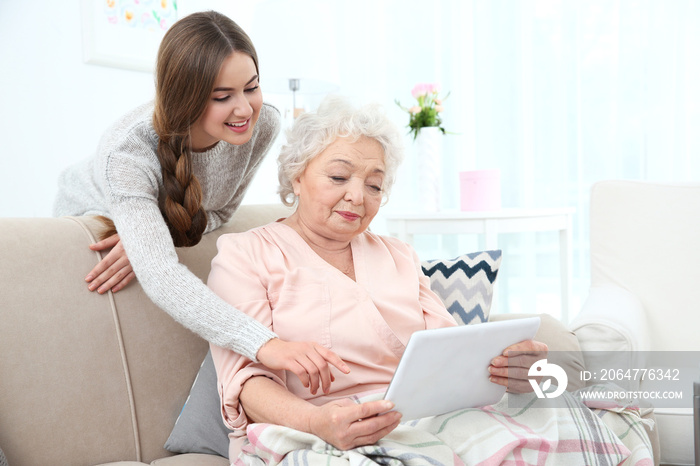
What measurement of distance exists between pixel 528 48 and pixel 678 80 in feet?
2.36

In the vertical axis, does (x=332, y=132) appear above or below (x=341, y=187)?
above

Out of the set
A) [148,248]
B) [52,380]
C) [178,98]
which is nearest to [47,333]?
[52,380]

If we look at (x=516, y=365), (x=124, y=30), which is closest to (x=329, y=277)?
(x=516, y=365)

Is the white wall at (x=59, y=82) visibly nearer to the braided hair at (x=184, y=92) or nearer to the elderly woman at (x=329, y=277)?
the braided hair at (x=184, y=92)

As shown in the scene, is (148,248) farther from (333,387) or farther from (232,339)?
(333,387)

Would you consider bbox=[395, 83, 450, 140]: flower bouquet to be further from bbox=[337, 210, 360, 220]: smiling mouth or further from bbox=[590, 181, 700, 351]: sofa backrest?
bbox=[337, 210, 360, 220]: smiling mouth

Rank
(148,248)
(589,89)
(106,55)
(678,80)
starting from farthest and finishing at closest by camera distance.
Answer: (589,89)
(678,80)
(106,55)
(148,248)

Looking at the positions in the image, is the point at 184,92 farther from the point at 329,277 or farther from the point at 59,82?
the point at 59,82

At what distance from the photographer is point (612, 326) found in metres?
1.65

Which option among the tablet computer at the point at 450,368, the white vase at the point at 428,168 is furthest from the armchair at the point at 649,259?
the white vase at the point at 428,168

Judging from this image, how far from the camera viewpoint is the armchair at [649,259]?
1.90m

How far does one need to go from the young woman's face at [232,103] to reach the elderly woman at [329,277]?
0.11m

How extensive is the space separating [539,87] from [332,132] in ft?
7.24

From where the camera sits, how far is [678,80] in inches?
118
